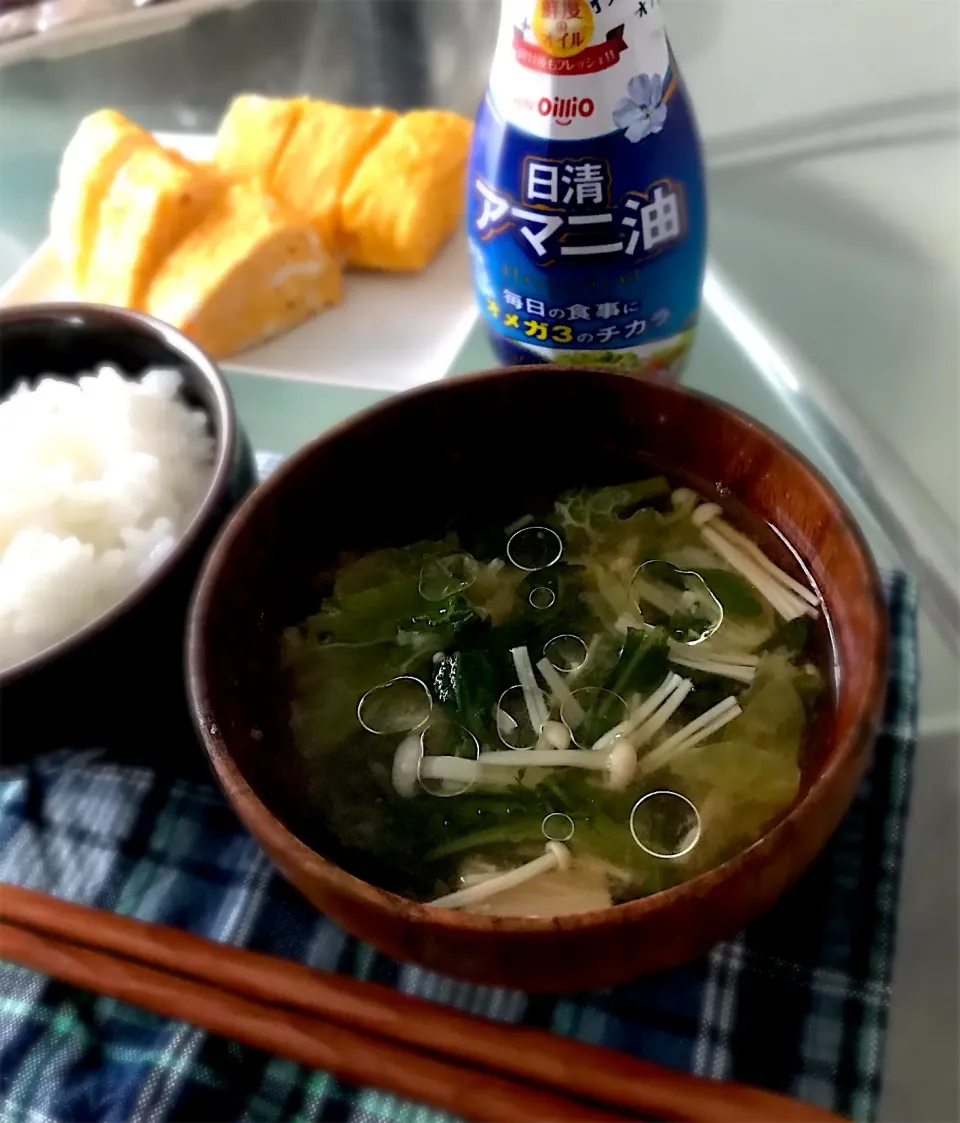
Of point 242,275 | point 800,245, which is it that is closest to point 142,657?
point 242,275

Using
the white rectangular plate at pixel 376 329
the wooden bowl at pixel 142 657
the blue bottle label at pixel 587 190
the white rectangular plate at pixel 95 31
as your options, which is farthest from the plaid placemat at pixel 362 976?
the white rectangular plate at pixel 95 31

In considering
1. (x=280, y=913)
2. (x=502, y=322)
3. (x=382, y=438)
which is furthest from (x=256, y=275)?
(x=280, y=913)

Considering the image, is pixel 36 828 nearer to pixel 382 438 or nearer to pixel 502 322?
pixel 382 438

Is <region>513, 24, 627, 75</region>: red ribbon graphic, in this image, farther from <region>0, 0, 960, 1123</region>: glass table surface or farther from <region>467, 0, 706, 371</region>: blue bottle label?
<region>0, 0, 960, 1123</region>: glass table surface

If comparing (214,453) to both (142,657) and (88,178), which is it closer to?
(142,657)

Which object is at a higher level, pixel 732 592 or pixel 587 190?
pixel 587 190

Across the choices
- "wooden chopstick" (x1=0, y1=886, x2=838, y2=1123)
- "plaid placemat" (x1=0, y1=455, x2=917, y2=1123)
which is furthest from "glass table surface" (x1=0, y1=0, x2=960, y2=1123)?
"wooden chopstick" (x1=0, y1=886, x2=838, y2=1123)

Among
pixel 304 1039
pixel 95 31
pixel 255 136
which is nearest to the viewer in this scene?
pixel 304 1039
